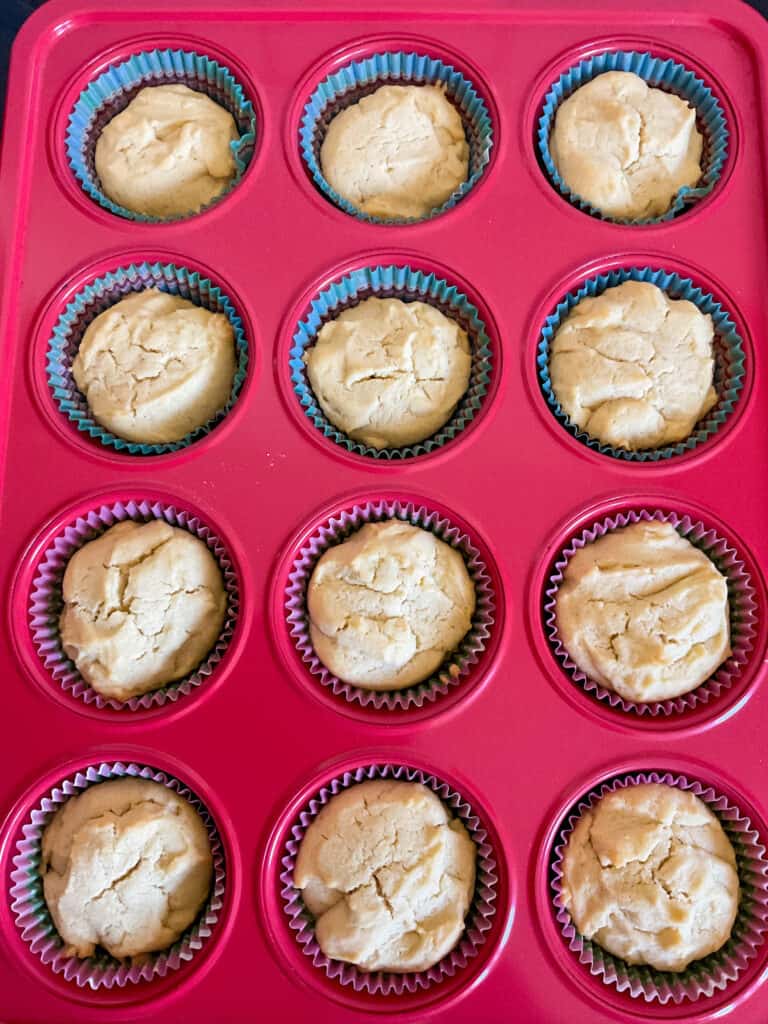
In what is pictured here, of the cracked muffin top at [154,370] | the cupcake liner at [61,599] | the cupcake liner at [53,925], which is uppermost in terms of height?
the cracked muffin top at [154,370]

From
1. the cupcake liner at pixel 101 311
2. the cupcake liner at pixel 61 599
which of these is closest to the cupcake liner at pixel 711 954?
the cupcake liner at pixel 61 599

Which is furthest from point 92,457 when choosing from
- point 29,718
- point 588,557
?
point 588,557

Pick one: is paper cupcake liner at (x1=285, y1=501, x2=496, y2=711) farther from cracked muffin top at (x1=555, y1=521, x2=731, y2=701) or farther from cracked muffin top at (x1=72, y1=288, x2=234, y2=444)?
cracked muffin top at (x1=72, y1=288, x2=234, y2=444)

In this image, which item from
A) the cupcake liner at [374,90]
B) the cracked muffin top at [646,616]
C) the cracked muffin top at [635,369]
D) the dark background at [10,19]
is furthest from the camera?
the dark background at [10,19]

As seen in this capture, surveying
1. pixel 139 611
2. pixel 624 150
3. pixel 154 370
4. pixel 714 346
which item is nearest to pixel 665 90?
pixel 624 150

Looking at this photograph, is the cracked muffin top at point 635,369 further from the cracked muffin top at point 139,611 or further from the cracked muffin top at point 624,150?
the cracked muffin top at point 139,611

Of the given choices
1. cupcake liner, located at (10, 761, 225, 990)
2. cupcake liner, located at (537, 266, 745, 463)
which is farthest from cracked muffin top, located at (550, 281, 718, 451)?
cupcake liner, located at (10, 761, 225, 990)
